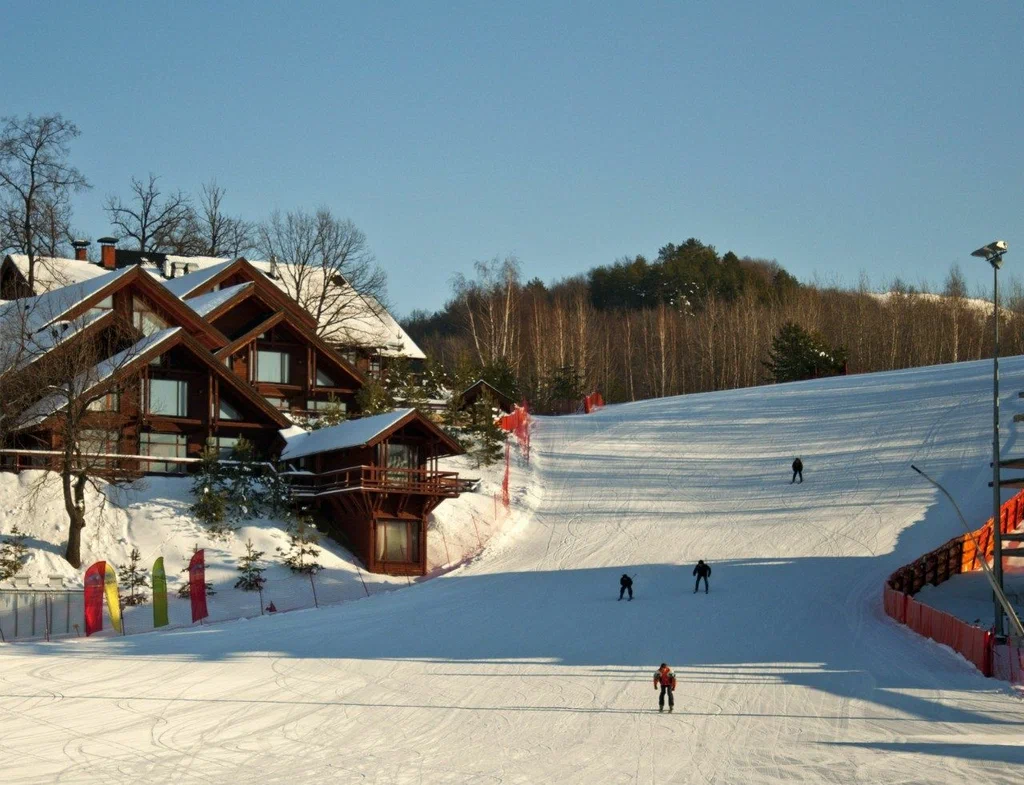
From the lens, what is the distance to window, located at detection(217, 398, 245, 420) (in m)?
50.1

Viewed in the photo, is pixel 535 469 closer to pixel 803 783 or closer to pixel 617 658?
pixel 617 658

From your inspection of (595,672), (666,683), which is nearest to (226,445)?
(595,672)

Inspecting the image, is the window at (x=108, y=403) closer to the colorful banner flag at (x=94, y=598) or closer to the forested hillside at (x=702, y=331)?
the colorful banner flag at (x=94, y=598)

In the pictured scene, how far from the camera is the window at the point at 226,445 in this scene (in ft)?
163

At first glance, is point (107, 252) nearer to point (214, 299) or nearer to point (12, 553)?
point (214, 299)

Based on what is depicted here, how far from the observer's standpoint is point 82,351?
42.7 metres

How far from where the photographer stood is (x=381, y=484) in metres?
46.1

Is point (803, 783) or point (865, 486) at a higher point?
point (865, 486)

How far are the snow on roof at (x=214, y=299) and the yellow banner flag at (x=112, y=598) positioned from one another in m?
19.5

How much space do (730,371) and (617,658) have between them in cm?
7926

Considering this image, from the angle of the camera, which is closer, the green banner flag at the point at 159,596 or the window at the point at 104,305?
the green banner flag at the point at 159,596

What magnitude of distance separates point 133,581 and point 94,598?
319cm

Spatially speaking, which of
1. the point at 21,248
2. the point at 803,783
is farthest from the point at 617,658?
the point at 21,248

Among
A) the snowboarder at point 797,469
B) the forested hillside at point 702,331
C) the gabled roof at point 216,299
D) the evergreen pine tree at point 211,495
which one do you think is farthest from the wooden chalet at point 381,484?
the forested hillside at point 702,331
